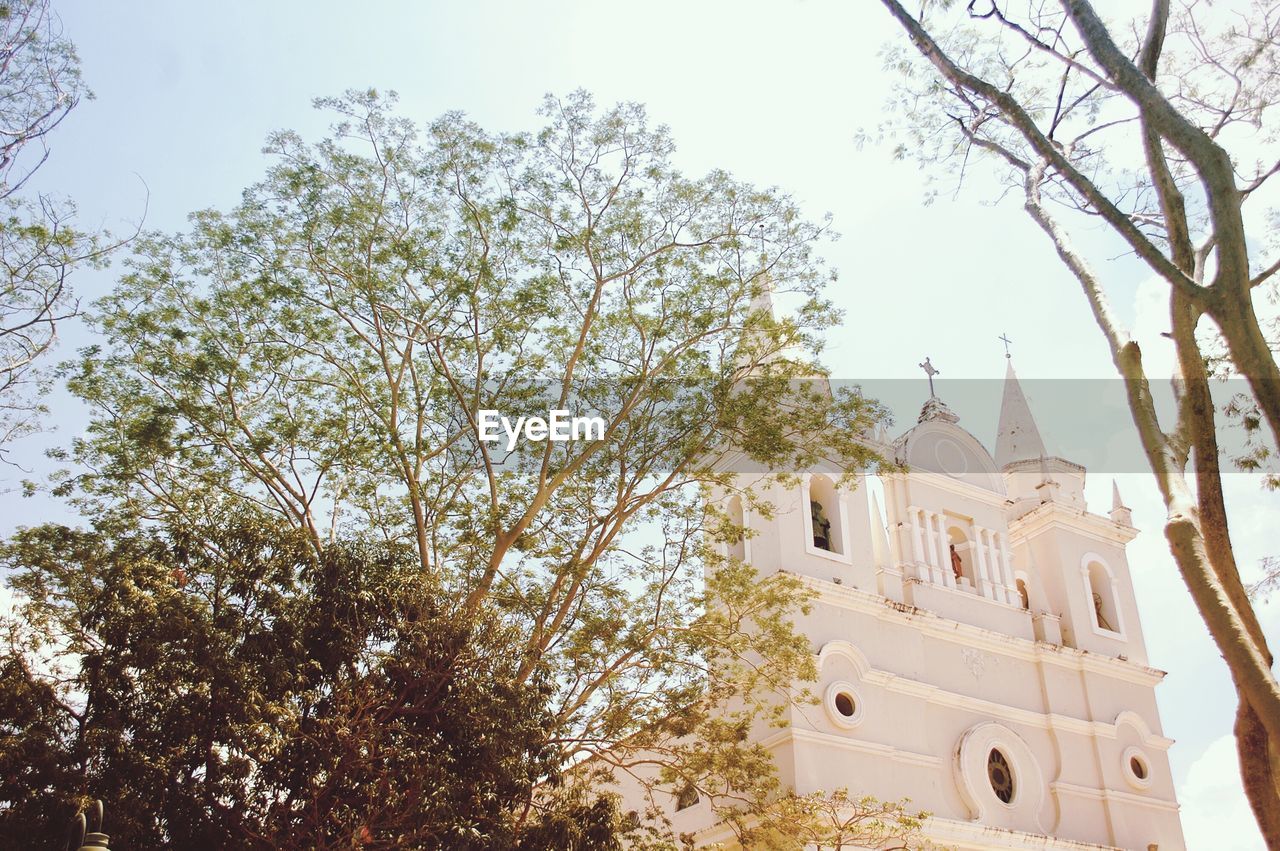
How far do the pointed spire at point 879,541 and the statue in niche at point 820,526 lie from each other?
33.0 inches

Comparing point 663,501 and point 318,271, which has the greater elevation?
point 318,271

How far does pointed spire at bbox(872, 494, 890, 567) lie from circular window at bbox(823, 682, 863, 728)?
2.74 metres

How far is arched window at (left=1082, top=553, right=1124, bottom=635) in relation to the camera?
66.3 feet

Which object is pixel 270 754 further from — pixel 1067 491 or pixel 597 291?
pixel 1067 491

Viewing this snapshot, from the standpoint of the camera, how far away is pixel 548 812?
955 cm

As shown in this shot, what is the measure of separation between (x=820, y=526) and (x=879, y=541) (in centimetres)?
134

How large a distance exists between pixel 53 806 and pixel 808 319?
8.74 metres

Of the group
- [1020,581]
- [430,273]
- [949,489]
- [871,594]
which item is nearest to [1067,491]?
[1020,581]

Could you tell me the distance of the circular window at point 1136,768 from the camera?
18109 millimetres

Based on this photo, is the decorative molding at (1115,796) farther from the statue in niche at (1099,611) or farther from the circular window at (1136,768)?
the statue in niche at (1099,611)

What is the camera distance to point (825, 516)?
17953 millimetres

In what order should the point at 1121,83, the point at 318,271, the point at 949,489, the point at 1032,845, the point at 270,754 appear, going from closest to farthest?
1. the point at 1121,83
2. the point at 270,754
3. the point at 318,271
4. the point at 1032,845
5. the point at 949,489

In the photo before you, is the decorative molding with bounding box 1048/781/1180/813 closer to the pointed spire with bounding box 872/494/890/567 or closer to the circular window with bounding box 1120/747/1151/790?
the circular window with bounding box 1120/747/1151/790

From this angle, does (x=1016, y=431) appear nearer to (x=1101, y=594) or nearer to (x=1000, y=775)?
(x=1101, y=594)
